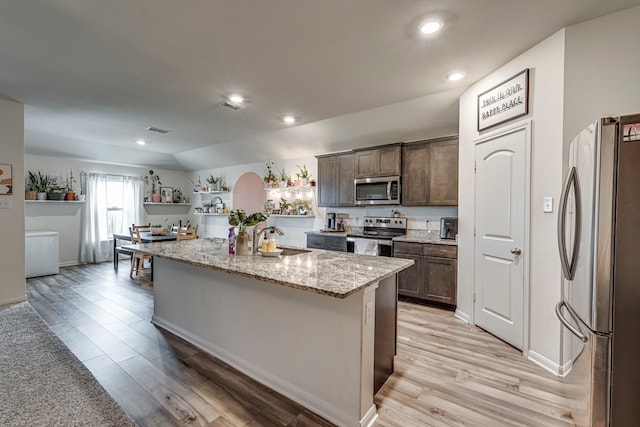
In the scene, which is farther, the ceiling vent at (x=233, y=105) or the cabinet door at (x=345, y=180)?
the cabinet door at (x=345, y=180)

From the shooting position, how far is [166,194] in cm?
814

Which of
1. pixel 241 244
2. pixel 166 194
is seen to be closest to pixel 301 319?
pixel 241 244

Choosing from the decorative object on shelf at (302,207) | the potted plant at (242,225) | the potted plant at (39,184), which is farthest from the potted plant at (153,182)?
the potted plant at (242,225)

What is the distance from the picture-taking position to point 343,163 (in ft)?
16.8

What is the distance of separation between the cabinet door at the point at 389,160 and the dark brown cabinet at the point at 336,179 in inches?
22.2

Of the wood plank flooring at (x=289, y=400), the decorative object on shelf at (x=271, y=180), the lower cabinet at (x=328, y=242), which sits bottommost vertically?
the wood plank flooring at (x=289, y=400)

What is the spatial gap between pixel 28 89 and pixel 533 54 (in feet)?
17.0

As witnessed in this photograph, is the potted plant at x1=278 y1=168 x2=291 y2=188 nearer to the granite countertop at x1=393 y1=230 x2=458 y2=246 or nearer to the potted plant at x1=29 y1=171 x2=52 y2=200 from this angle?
the granite countertop at x1=393 y1=230 x2=458 y2=246

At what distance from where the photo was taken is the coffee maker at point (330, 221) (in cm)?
539

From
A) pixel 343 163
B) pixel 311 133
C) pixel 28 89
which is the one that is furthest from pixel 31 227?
pixel 343 163

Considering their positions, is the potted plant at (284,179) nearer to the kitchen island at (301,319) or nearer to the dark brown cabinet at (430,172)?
the dark brown cabinet at (430,172)

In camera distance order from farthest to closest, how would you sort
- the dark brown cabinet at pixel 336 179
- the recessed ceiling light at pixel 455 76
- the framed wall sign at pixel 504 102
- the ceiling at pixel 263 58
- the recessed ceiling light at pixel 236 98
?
the dark brown cabinet at pixel 336 179
the recessed ceiling light at pixel 236 98
the recessed ceiling light at pixel 455 76
the framed wall sign at pixel 504 102
the ceiling at pixel 263 58

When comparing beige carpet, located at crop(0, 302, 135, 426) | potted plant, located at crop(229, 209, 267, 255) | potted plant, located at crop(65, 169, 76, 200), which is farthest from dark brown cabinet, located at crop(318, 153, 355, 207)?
potted plant, located at crop(65, 169, 76, 200)

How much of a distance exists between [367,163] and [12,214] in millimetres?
4967
